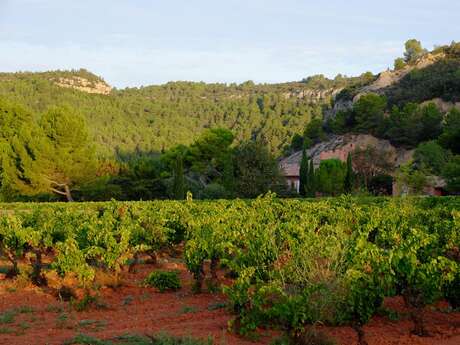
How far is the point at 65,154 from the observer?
124 feet

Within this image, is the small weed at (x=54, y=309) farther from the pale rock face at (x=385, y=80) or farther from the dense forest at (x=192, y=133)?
the pale rock face at (x=385, y=80)

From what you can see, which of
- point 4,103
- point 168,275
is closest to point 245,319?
point 168,275

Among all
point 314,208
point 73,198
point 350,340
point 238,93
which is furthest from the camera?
point 238,93

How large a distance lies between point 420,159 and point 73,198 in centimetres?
2824

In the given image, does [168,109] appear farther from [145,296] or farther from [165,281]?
[145,296]

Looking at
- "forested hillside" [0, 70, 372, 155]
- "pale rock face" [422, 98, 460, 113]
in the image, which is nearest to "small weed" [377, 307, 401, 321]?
"forested hillside" [0, 70, 372, 155]

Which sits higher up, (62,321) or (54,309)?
(62,321)

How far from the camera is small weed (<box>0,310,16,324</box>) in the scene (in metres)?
9.19

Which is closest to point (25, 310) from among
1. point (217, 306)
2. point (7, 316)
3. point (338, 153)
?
point (7, 316)

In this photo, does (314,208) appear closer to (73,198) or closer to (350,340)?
(350,340)

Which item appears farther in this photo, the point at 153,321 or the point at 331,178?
the point at 331,178

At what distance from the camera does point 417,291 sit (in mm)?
7867

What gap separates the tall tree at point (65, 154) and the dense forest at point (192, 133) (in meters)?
0.07

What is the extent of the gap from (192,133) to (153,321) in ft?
286
